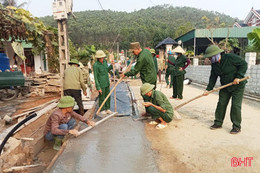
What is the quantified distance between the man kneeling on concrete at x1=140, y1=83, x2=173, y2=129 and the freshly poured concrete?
45 cm

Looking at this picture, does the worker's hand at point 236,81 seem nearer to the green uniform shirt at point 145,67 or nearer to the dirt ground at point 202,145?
the dirt ground at point 202,145

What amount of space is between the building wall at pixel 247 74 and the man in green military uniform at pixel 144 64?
189 inches

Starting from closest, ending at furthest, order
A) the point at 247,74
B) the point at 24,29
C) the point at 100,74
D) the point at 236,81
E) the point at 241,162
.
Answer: the point at 241,162 < the point at 236,81 < the point at 100,74 < the point at 24,29 < the point at 247,74

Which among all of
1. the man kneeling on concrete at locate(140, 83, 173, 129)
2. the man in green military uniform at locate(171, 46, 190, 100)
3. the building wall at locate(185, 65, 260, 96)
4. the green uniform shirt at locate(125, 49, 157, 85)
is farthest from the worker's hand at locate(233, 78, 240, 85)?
the building wall at locate(185, 65, 260, 96)

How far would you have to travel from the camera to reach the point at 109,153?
2977 mm

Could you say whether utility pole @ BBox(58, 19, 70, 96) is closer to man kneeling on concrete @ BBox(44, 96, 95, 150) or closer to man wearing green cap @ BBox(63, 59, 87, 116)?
man wearing green cap @ BBox(63, 59, 87, 116)

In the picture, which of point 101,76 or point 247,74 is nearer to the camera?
point 101,76

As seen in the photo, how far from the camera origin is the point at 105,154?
9.68 feet

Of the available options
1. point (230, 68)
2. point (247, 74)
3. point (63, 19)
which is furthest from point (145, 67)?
point (247, 74)

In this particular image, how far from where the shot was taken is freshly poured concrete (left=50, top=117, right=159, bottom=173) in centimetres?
254

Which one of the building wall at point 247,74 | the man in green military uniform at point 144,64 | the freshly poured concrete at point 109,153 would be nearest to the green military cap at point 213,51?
the man in green military uniform at point 144,64

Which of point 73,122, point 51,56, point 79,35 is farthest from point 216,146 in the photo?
point 79,35

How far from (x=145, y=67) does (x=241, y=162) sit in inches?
109

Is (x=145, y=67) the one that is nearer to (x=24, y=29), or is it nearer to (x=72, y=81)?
(x=72, y=81)
